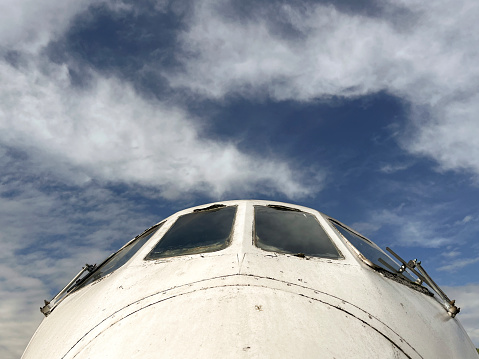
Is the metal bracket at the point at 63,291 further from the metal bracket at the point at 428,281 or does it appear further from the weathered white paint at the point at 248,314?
the metal bracket at the point at 428,281

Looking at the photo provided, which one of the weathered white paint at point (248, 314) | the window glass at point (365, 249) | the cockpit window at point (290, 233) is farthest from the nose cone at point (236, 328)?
the window glass at point (365, 249)

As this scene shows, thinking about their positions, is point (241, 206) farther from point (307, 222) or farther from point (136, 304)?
point (136, 304)

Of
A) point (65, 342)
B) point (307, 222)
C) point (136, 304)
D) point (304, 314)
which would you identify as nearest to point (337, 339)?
point (304, 314)

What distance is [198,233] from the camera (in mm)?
4891

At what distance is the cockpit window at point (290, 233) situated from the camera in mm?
4180

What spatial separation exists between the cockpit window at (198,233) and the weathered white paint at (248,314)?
38cm

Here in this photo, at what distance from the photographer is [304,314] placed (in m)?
2.73

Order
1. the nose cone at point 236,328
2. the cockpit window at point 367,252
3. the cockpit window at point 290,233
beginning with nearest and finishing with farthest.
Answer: the nose cone at point 236,328 < the cockpit window at point 290,233 < the cockpit window at point 367,252

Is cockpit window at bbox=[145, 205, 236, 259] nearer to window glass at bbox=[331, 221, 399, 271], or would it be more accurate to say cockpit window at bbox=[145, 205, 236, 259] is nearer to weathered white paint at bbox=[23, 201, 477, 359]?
weathered white paint at bbox=[23, 201, 477, 359]

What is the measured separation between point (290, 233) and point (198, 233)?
1134mm

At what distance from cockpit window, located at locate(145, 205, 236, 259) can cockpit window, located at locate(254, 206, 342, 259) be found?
A: 0.37m

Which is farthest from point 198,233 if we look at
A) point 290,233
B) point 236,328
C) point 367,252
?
point 236,328

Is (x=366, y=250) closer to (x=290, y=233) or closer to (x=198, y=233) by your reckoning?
(x=290, y=233)

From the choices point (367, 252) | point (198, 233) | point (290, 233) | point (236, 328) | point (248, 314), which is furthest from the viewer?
point (367, 252)
